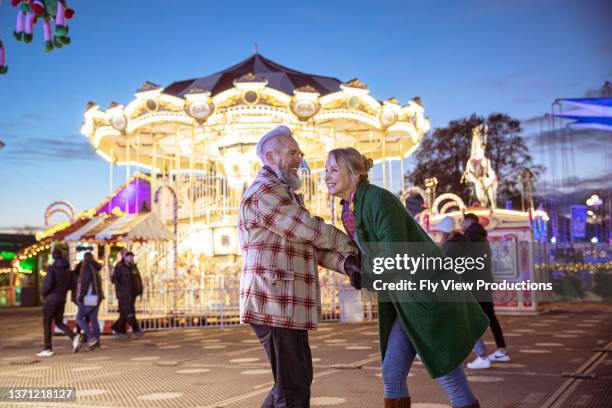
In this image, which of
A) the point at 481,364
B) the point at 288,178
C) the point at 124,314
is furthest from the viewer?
the point at 124,314

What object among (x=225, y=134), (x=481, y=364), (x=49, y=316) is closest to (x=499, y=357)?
(x=481, y=364)

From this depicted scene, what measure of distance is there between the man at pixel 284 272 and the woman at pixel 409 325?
23 cm

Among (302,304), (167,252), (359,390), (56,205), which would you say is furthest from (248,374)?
(167,252)

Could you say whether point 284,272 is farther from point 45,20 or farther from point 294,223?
point 45,20

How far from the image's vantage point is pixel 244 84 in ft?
55.4

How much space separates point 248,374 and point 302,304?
347 cm

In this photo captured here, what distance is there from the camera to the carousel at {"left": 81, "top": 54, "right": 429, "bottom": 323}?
1557cm

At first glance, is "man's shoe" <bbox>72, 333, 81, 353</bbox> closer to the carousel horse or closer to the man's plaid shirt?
the man's plaid shirt

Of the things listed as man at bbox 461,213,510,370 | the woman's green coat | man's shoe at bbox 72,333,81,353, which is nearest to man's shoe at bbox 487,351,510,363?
man at bbox 461,213,510,370

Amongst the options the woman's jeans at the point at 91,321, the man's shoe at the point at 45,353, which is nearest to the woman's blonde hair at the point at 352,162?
the man's shoe at the point at 45,353

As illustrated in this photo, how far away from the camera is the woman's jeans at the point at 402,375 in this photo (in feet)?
10.1

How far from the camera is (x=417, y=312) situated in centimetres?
303

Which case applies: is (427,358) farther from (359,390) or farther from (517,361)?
(517,361)

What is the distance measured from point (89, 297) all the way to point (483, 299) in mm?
6050
